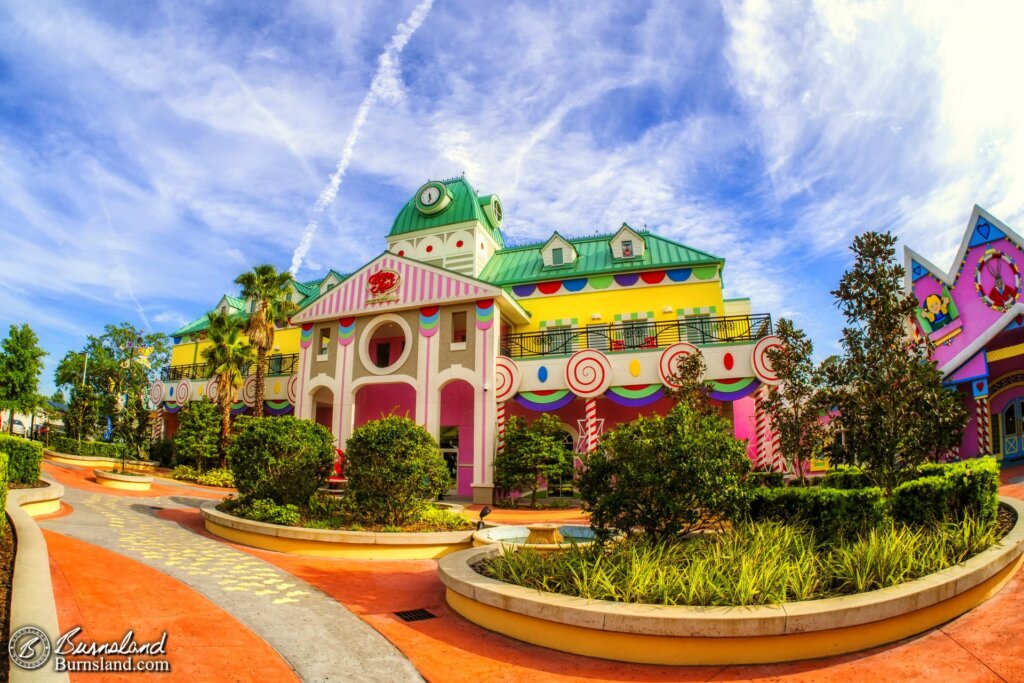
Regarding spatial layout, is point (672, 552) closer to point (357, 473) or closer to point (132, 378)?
point (357, 473)

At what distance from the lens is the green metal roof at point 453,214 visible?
28656 millimetres

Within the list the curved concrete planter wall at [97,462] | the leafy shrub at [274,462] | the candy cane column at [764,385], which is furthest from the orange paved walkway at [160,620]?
the curved concrete planter wall at [97,462]

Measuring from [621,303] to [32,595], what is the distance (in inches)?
866

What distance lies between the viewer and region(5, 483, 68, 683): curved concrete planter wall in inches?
159

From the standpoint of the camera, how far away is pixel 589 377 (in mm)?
20328

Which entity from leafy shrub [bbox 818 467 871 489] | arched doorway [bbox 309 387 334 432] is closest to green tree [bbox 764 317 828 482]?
leafy shrub [bbox 818 467 871 489]

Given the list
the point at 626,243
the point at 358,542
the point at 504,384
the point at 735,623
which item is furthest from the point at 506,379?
the point at 735,623

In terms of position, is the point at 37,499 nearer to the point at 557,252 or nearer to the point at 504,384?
the point at 504,384

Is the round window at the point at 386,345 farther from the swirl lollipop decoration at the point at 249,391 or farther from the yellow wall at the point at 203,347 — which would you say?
the yellow wall at the point at 203,347

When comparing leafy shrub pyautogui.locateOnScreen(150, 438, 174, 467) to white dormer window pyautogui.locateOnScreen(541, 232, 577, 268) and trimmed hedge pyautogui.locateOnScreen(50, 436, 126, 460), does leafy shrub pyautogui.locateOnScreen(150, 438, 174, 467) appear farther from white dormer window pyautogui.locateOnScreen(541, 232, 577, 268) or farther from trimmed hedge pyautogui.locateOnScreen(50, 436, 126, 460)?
white dormer window pyautogui.locateOnScreen(541, 232, 577, 268)

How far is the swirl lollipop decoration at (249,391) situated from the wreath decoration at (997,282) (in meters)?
30.5

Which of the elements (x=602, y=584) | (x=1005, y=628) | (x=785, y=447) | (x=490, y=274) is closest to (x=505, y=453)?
(x=785, y=447)

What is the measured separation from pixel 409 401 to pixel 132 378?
3311cm

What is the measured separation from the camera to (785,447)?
1340cm
